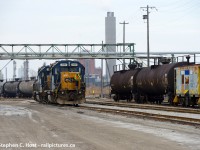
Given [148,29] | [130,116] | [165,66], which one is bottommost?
[130,116]

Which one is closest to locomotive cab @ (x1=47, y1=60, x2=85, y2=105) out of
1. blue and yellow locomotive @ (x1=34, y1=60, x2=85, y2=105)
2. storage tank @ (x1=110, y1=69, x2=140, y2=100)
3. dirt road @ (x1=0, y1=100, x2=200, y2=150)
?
blue and yellow locomotive @ (x1=34, y1=60, x2=85, y2=105)

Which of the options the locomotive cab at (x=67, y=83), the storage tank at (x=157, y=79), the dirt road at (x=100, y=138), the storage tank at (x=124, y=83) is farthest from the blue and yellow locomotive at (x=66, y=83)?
the dirt road at (x=100, y=138)

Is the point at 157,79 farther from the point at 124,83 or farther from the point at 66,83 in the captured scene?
the point at 124,83

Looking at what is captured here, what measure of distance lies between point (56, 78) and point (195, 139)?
23.5 m

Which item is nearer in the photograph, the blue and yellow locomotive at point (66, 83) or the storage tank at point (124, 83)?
the blue and yellow locomotive at point (66, 83)

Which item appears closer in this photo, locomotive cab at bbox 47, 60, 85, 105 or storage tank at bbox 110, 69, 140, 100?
locomotive cab at bbox 47, 60, 85, 105

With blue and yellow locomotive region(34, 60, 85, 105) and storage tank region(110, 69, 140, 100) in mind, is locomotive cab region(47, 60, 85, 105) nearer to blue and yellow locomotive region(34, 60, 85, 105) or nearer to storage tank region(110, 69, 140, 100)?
blue and yellow locomotive region(34, 60, 85, 105)

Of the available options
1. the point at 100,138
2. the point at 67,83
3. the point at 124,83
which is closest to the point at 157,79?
the point at 67,83

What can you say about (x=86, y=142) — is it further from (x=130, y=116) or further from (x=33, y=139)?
(x=130, y=116)

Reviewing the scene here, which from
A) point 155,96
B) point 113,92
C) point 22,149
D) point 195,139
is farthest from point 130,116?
point 113,92

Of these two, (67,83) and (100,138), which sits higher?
(67,83)

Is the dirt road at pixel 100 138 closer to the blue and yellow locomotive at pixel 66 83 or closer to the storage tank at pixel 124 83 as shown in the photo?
the blue and yellow locomotive at pixel 66 83

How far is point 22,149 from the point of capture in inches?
423

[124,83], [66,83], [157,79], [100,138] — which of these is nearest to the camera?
[100,138]
